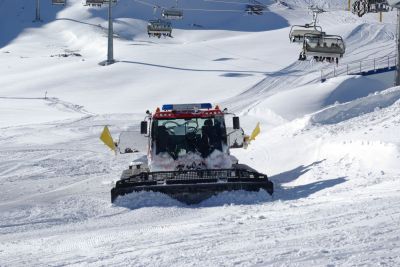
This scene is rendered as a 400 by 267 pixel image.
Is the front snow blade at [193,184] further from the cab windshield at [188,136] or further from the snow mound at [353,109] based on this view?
the snow mound at [353,109]

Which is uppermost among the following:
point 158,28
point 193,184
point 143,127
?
point 143,127

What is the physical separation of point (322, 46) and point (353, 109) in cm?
298

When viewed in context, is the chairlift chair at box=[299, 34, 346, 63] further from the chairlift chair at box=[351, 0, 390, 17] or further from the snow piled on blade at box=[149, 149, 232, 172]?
the snow piled on blade at box=[149, 149, 232, 172]

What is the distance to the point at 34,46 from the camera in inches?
2589

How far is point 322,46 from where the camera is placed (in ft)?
71.9

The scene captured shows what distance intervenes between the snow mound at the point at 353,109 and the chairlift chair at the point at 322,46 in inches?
93.4

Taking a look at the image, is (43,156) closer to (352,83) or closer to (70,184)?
(70,184)

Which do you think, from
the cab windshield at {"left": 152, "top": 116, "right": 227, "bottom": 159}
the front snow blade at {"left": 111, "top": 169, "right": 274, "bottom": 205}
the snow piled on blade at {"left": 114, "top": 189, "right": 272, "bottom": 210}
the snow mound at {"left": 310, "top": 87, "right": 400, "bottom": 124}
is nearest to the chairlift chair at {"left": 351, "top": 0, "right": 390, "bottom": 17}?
the snow mound at {"left": 310, "top": 87, "right": 400, "bottom": 124}

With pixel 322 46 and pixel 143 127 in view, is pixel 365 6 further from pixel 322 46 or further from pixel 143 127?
pixel 143 127

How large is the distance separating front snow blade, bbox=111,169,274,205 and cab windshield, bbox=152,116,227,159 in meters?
1.22

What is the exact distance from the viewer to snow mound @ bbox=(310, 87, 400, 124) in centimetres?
1959

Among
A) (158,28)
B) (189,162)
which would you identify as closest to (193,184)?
(189,162)

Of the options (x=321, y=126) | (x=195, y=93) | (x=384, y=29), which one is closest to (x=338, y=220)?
(x=321, y=126)

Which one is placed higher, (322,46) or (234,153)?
(322,46)
